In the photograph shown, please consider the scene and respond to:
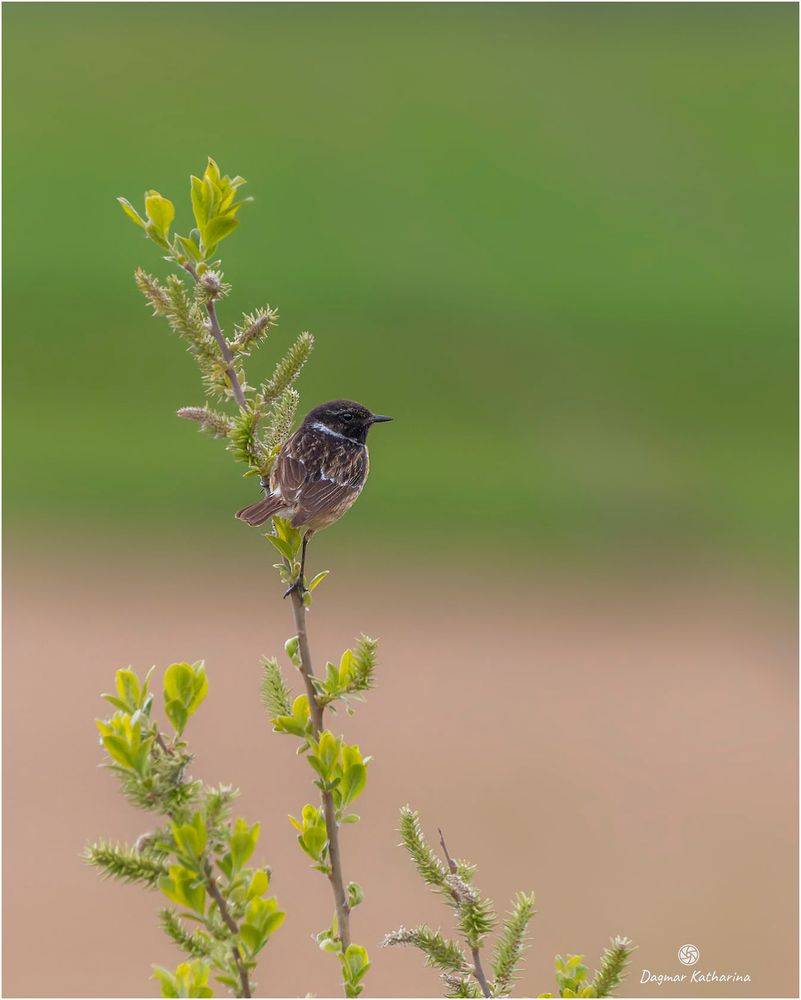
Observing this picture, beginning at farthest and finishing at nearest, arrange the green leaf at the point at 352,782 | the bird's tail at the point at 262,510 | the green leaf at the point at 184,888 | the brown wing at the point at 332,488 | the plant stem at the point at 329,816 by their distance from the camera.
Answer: the brown wing at the point at 332,488, the bird's tail at the point at 262,510, the green leaf at the point at 352,782, the plant stem at the point at 329,816, the green leaf at the point at 184,888

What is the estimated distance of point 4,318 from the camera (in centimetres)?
2689

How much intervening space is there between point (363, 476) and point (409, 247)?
26094 millimetres

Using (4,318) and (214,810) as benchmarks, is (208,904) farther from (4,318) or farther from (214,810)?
(4,318)

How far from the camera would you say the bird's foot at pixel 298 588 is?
10.1 feet

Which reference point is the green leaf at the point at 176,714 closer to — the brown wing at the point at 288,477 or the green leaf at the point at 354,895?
the green leaf at the point at 354,895

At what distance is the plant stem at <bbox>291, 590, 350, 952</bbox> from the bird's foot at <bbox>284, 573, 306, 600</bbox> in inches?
0.8

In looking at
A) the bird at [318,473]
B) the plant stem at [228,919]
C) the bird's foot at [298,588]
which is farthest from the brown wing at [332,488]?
the plant stem at [228,919]

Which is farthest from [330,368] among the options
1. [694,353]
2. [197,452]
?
[694,353]

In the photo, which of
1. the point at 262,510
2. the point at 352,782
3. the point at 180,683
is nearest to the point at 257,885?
the point at 352,782

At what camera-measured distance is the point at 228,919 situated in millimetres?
2535

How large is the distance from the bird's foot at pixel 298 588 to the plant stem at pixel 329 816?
0.02 meters

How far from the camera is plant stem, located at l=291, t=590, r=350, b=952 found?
8.97 ft

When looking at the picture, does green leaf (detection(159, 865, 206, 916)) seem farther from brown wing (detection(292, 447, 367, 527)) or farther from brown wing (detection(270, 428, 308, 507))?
brown wing (detection(270, 428, 308, 507))

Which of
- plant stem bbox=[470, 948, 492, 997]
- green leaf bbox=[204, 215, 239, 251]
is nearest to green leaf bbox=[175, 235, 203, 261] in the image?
green leaf bbox=[204, 215, 239, 251]
